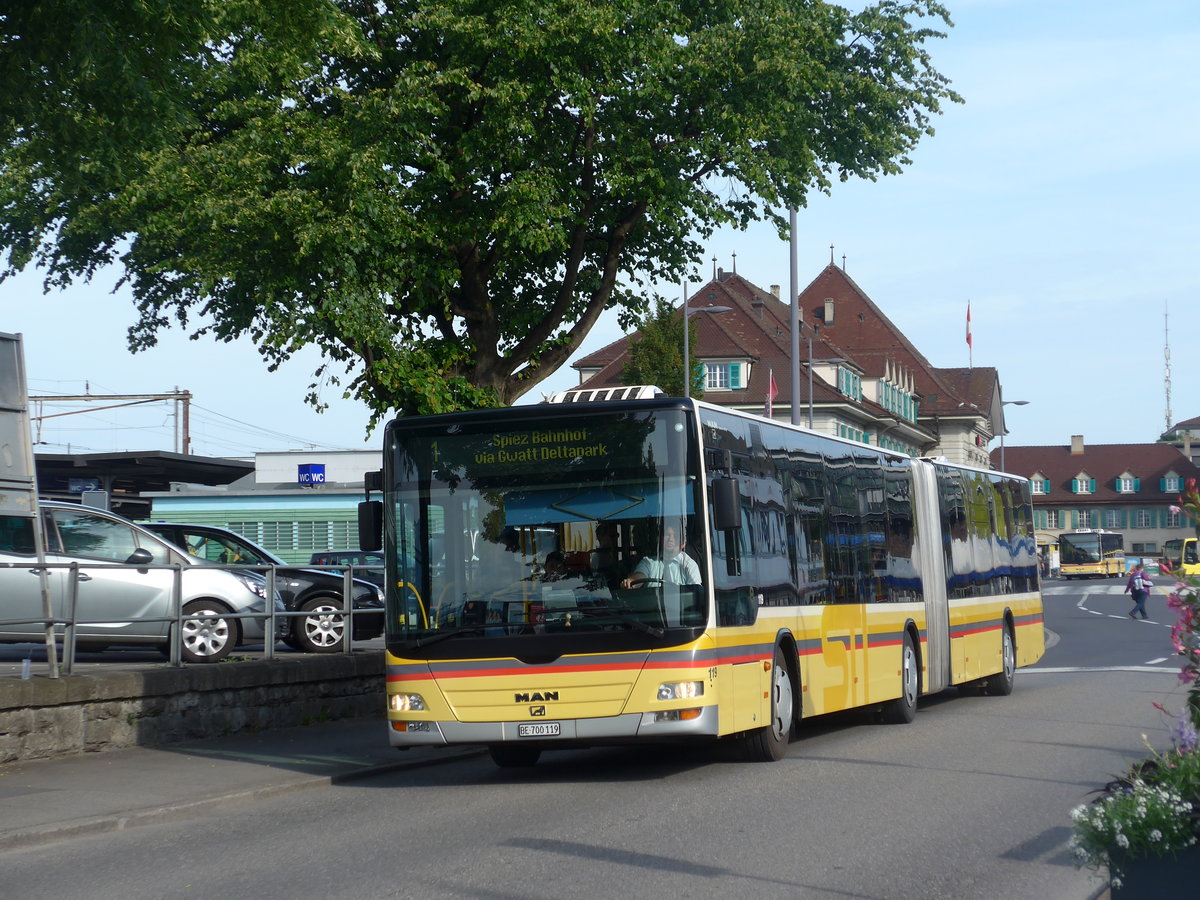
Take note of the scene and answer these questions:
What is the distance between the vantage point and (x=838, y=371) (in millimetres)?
81312

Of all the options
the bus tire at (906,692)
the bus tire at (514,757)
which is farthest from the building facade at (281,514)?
the bus tire at (514,757)

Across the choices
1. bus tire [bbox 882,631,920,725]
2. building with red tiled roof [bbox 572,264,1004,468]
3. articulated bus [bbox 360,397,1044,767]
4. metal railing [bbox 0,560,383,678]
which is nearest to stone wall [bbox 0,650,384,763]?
metal railing [bbox 0,560,383,678]

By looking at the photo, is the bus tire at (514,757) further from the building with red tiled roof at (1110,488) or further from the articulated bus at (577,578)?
the building with red tiled roof at (1110,488)

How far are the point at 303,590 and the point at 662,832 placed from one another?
12789 millimetres

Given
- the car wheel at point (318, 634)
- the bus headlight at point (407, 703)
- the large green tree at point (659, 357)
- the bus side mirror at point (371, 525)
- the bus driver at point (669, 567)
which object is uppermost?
the large green tree at point (659, 357)

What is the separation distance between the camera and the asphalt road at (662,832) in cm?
788

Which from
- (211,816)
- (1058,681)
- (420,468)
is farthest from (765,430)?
(1058,681)

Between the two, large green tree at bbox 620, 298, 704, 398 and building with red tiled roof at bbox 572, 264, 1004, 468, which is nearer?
large green tree at bbox 620, 298, 704, 398

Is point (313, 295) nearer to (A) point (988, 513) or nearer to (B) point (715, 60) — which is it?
(B) point (715, 60)

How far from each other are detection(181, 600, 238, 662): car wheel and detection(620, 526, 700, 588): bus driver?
7.40m

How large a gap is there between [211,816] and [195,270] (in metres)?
9.83

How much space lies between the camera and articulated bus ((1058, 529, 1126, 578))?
101m

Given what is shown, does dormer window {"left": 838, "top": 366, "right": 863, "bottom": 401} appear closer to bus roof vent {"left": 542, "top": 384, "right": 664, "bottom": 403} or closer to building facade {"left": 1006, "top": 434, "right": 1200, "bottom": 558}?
building facade {"left": 1006, "top": 434, "right": 1200, "bottom": 558}

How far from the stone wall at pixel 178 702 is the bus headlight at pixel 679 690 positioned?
16.4 ft
